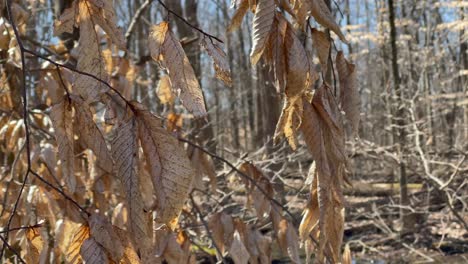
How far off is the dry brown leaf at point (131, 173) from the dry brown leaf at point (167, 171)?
0.06 feet

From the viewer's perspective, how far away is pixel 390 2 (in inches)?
346

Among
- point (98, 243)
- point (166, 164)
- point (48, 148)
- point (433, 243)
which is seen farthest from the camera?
point (433, 243)

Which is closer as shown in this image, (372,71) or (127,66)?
(127,66)

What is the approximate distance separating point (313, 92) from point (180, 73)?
0.23m

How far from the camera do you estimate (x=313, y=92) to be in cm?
96

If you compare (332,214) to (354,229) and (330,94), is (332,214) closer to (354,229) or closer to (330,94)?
(330,94)

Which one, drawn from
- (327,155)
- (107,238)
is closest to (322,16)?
(327,155)

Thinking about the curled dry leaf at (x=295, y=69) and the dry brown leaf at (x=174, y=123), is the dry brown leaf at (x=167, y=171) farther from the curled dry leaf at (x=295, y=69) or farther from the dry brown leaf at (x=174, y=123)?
the dry brown leaf at (x=174, y=123)

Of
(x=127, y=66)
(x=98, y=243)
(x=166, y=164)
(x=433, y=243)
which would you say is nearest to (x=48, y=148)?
(x=127, y=66)

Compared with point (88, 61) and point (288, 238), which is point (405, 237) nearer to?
point (288, 238)

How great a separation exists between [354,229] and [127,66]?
7560mm

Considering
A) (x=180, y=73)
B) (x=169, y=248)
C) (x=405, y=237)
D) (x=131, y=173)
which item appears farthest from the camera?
(x=405, y=237)

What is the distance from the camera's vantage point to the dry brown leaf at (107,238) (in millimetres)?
872

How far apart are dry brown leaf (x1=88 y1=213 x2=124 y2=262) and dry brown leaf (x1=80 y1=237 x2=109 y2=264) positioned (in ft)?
0.04
